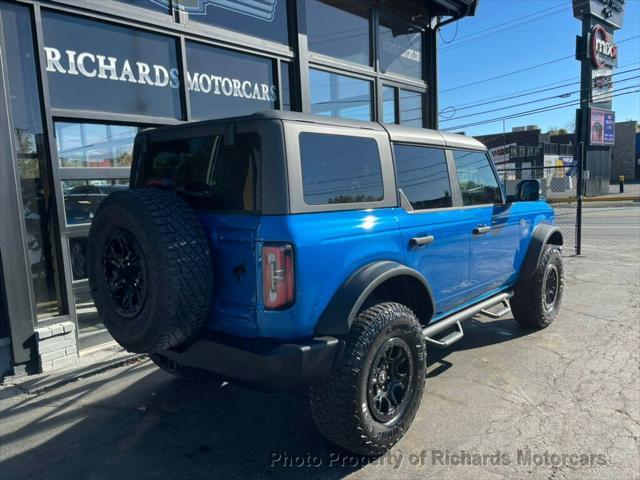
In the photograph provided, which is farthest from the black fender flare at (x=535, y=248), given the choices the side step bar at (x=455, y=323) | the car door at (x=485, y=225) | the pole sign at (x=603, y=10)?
the pole sign at (x=603, y=10)

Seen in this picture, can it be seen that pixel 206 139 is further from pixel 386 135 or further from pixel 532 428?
pixel 532 428

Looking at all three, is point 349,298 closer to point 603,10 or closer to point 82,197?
point 82,197

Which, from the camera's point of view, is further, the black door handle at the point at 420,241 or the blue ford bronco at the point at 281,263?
the black door handle at the point at 420,241

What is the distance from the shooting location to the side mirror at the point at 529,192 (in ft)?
15.6

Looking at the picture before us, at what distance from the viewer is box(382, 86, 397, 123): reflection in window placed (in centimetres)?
851

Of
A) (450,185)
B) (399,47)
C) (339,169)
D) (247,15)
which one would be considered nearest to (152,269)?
(339,169)

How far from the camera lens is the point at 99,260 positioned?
2.90m

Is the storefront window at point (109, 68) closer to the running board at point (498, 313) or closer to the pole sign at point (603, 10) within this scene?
the running board at point (498, 313)

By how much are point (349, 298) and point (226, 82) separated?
175 inches

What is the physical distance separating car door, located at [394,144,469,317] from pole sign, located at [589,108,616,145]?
1129 inches

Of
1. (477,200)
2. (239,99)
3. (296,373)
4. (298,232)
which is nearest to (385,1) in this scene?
(239,99)

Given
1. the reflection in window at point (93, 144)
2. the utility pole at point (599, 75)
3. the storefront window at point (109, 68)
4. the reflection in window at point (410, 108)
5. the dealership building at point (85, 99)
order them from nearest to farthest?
the dealership building at point (85, 99)
the storefront window at point (109, 68)
the reflection in window at point (93, 144)
the reflection in window at point (410, 108)
the utility pole at point (599, 75)

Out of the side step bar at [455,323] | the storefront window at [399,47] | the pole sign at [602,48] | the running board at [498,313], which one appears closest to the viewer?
the side step bar at [455,323]

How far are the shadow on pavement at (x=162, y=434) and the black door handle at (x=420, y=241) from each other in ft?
4.30
